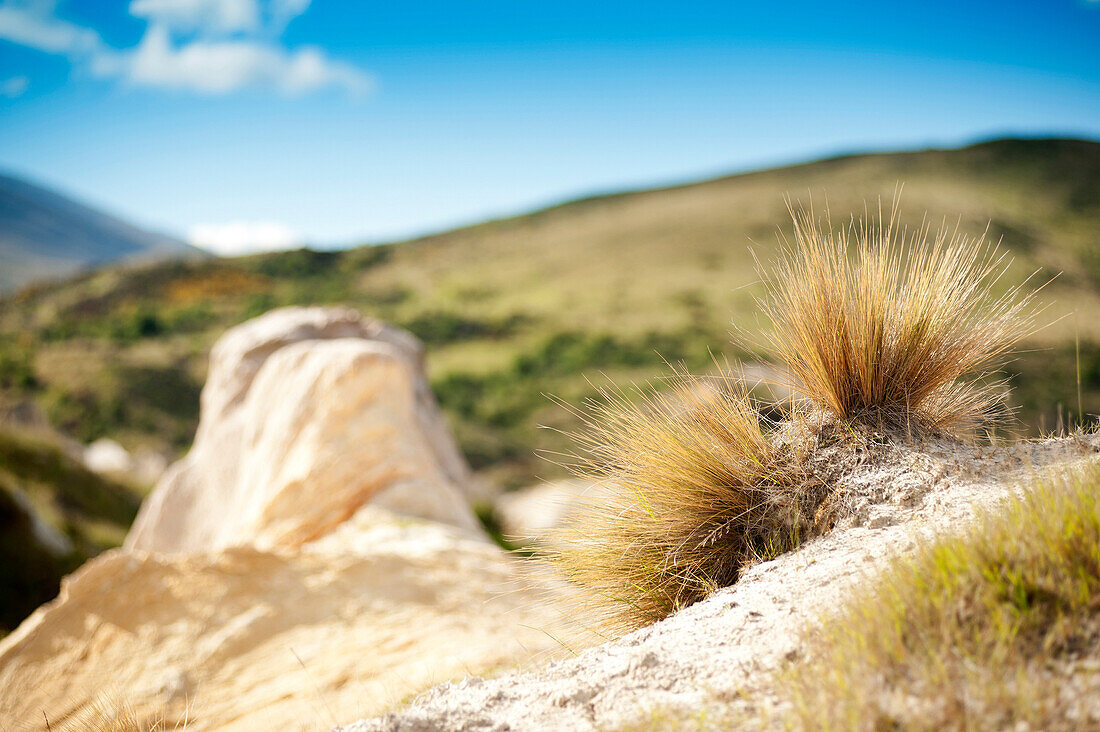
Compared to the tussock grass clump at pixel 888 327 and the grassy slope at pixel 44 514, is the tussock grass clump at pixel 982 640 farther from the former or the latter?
the grassy slope at pixel 44 514

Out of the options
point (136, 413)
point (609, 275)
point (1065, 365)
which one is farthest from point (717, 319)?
point (136, 413)

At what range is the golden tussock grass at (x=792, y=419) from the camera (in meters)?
3.07

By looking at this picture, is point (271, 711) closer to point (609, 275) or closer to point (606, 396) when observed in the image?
point (606, 396)

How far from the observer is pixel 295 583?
5238mm

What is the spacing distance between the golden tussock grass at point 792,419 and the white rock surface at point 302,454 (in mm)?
4669

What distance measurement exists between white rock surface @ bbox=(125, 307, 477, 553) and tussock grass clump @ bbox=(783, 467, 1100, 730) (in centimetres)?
616

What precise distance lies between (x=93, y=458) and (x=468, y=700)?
764 inches

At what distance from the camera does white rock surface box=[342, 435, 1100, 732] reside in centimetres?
213

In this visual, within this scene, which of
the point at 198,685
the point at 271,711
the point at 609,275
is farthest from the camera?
the point at 609,275

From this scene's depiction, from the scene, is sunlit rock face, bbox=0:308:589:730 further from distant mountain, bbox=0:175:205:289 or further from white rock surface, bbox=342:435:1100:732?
distant mountain, bbox=0:175:205:289

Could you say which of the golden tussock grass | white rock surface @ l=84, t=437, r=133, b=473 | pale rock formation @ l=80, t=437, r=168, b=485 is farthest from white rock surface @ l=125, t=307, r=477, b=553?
white rock surface @ l=84, t=437, r=133, b=473

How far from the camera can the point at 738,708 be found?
6.41 ft

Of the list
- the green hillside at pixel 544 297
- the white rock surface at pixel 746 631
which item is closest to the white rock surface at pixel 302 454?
the white rock surface at pixel 746 631

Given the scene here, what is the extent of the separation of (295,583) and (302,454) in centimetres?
238
